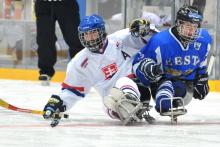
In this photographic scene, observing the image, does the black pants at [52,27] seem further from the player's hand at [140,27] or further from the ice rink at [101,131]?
the player's hand at [140,27]

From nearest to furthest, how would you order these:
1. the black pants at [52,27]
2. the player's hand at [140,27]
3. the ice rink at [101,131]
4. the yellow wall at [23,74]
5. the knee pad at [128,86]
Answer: the ice rink at [101,131]
the knee pad at [128,86]
the player's hand at [140,27]
the black pants at [52,27]
the yellow wall at [23,74]

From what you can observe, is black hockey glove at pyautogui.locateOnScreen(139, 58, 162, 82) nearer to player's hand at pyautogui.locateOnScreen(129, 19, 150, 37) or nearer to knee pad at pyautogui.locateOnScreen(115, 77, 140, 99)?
knee pad at pyautogui.locateOnScreen(115, 77, 140, 99)

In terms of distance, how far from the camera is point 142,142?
287 centimetres

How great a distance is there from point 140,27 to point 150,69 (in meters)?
0.35

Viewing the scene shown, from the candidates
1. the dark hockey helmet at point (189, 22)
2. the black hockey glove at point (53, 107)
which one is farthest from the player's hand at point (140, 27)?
the black hockey glove at point (53, 107)

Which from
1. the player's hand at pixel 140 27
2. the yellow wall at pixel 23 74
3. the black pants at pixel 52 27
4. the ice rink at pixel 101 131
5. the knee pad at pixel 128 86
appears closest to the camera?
the ice rink at pixel 101 131

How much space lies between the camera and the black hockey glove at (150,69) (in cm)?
348

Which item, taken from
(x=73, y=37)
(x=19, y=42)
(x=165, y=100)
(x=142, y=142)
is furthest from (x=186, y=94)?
(x=19, y=42)

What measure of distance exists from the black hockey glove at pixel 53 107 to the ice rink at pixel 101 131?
53 millimetres

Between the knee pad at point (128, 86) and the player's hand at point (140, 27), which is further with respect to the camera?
the player's hand at point (140, 27)

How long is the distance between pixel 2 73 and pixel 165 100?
394 cm

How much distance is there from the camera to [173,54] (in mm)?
3586

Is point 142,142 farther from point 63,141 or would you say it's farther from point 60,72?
point 60,72

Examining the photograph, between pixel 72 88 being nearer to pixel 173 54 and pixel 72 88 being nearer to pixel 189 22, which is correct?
pixel 173 54
